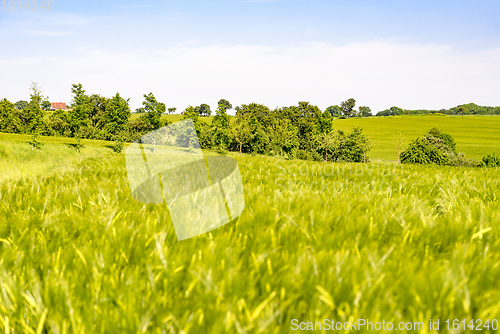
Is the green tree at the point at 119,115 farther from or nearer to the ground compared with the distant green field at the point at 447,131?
farther from the ground

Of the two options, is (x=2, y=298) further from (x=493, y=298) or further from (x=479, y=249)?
(x=479, y=249)

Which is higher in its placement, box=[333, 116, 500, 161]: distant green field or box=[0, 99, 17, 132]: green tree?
box=[0, 99, 17, 132]: green tree

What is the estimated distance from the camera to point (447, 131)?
11631cm

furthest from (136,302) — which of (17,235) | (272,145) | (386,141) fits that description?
(386,141)

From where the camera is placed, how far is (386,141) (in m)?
105

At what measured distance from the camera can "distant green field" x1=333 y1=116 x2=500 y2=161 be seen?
89.1 meters

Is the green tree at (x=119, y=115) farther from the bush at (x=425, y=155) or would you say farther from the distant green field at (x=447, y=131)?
the distant green field at (x=447, y=131)

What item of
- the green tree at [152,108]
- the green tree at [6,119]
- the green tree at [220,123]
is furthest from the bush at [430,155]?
the green tree at [6,119]

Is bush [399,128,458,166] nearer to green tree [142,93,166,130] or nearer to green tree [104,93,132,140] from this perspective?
green tree [142,93,166,130]

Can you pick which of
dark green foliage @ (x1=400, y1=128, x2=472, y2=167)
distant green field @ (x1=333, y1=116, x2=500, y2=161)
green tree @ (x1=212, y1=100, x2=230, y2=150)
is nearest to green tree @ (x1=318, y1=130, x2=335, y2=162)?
distant green field @ (x1=333, y1=116, x2=500, y2=161)

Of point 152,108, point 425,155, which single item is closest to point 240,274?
point 425,155

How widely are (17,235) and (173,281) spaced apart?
1.20 m

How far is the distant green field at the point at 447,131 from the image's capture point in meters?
89.1

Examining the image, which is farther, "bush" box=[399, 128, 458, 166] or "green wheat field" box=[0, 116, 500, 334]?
"bush" box=[399, 128, 458, 166]
